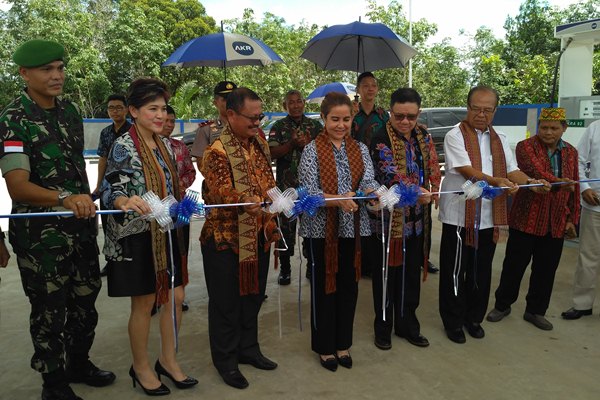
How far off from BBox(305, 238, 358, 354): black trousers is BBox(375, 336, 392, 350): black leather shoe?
1.00 feet

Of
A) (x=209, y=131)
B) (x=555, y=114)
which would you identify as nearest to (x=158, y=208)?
(x=209, y=131)

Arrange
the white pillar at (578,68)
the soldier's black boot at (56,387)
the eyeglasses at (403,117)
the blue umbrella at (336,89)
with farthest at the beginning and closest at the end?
the blue umbrella at (336,89)
the white pillar at (578,68)
the eyeglasses at (403,117)
the soldier's black boot at (56,387)

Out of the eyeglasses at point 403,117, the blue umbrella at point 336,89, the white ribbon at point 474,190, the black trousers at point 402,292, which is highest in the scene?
the blue umbrella at point 336,89

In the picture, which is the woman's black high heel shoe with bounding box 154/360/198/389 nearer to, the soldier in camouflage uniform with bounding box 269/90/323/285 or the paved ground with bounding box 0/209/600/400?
the paved ground with bounding box 0/209/600/400

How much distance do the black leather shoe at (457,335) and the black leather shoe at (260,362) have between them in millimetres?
1367

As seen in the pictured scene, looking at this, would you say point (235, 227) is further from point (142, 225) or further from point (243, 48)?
point (243, 48)

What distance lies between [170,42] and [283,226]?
880 inches

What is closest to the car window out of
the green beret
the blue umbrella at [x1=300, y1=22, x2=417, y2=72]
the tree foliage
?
the tree foliage

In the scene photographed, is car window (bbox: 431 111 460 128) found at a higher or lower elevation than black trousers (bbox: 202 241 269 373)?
higher

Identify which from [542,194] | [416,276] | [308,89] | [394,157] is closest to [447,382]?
[416,276]

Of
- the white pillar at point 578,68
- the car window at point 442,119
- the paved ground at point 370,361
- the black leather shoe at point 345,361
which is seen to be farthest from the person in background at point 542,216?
the car window at point 442,119

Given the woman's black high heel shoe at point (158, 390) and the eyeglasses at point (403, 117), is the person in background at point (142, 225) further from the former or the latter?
the eyeglasses at point (403, 117)

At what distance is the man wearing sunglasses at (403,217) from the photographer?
3311 millimetres

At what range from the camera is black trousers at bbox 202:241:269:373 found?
9.62ft
